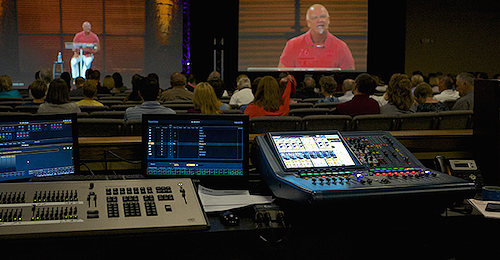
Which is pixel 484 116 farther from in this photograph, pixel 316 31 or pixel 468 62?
pixel 468 62

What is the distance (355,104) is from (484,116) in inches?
88.0

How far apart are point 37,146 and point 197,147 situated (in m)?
0.65

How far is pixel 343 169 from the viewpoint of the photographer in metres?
2.14

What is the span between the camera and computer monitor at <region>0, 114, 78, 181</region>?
84.7 inches

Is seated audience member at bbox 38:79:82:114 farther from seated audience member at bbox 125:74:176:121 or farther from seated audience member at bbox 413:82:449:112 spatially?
seated audience member at bbox 413:82:449:112

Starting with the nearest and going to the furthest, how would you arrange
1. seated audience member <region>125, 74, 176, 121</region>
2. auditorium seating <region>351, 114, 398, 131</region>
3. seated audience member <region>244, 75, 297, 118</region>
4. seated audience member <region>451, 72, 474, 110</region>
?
1. seated audience member <region>125, 74, 176, 121</region>
2. auditorium seating <region>351, 114, 398, 131</region>
3. seated audience member <region>244, 75, 297, 118</region>
4. seated audience member <region>451, 72, 474, 110</region>

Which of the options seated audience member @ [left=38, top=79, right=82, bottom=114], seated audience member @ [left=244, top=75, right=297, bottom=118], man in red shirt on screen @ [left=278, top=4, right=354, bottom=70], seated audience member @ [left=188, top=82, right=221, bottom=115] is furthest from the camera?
man in red shirt on screen @ [left=278, top=4, right=354, bottom=70]

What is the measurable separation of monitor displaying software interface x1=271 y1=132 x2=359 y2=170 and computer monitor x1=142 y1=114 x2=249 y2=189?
0.66 ft

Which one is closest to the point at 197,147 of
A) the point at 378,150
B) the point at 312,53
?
the point at 378,150

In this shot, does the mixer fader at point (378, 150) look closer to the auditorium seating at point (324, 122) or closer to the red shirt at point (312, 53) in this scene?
the auditorium seating at point (324, 122)

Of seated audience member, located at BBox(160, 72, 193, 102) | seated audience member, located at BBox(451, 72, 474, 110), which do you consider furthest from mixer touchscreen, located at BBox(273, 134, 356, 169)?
seated audience member, located at BBox(160, 72, 193, 102)

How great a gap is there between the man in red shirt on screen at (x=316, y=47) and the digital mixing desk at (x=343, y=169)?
10183 millimetres

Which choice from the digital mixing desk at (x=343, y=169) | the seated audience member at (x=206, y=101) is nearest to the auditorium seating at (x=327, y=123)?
the seated audience member at (x=206, y=101)

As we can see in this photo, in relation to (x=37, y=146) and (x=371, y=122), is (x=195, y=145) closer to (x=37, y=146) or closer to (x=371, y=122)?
(x=37, y=146)
